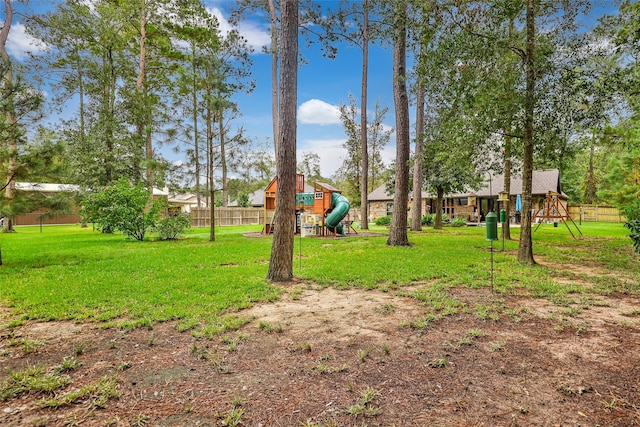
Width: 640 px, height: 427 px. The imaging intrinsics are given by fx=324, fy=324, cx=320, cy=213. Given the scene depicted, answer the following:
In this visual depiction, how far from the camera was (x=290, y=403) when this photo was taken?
2.15 m

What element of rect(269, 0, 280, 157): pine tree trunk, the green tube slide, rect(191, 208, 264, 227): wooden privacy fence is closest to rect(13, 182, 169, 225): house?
rect(191, 208, 264, 227): wooden privacy fence

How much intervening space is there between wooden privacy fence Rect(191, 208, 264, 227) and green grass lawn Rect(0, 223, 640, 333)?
13632mm

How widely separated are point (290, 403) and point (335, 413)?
0.32 metres

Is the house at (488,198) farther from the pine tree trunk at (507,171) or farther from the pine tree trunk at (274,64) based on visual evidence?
the pine tree trunk at (274,64)

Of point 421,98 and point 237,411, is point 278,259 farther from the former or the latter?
point 421,98

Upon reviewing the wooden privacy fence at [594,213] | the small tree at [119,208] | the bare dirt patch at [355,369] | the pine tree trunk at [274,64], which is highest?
the pine tree trunk at [274,64]

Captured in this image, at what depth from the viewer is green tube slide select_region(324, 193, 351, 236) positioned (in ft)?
48.0

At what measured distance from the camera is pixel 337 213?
14.6 m

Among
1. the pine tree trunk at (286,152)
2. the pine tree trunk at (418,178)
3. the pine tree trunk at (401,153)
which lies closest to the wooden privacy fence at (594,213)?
the pine tree trunk at (418,178)

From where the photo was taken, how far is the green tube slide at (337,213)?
14617 mm

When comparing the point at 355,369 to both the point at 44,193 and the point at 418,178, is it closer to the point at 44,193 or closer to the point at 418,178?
the point at 44,193

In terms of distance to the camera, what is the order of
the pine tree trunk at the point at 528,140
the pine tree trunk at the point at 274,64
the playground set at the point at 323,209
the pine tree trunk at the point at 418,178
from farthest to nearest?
the pine tree trunk at the point at 418,178 → the pine tree trunk at the point at 274,64 → the playground set at the point at 323,209 → the pine tree trunk at the point at 528,140

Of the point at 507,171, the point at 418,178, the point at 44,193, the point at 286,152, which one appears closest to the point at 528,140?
the point at 507,171

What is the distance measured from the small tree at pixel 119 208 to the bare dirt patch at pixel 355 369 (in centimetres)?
951
